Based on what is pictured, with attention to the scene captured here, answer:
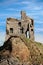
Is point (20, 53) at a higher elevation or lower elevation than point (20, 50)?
lower

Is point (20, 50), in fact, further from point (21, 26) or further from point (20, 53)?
point (21, 26)

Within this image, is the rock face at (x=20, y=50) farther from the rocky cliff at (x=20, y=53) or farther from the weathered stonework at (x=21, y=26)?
the weathered stonework at (x=21, y=26)

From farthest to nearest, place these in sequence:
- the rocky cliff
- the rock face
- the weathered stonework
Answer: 1. the weathered stonework
2. the rock face
3. the rocky cliff

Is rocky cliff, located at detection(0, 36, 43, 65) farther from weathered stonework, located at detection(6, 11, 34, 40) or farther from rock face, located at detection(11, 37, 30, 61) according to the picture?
weathered stonework, located at detection(6, 11, 34, 40)

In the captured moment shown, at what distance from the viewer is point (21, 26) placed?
2879 inches

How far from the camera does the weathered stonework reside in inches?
2844

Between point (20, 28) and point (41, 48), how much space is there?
22.3m

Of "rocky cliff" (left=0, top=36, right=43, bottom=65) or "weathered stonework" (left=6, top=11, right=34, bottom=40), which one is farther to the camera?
"weathered stonework" (left=6, top=11, right=34, bottom=40)

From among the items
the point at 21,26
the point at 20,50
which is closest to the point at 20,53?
the point at 20,50

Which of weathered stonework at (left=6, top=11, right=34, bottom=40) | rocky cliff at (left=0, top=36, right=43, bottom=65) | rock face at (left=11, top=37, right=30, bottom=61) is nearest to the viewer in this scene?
rocky cliff at (left=0, top=36, right=43, bottom=65)

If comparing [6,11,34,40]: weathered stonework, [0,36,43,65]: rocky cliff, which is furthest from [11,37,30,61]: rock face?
[6,11,34,40]: weathered stonework

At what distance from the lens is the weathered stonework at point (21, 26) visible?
237ft

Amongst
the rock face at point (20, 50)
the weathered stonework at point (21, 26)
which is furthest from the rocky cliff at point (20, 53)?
the weathered stonework at point (21, 26)

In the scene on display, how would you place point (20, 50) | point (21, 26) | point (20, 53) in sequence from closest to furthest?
point (20, 53) → point (20, 50) → point (21, 26)
